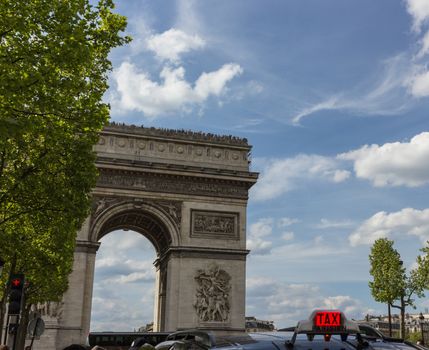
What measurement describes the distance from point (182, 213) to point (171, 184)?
2.25 m

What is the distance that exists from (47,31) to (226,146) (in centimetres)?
2899

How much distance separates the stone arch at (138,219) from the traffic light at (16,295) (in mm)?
23898

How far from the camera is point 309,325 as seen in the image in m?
4.68

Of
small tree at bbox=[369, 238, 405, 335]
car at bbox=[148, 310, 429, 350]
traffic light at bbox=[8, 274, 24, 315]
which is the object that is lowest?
car at bbox=[148, 310, 429, 350]

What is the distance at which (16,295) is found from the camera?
46.1 ft

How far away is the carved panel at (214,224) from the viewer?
132 feet

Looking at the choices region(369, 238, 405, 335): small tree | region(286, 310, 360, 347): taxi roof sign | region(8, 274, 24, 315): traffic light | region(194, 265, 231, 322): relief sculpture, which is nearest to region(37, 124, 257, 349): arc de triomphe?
region(194, 265, 231, 322): relief sculpture

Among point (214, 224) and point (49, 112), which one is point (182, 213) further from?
point (49, 112)

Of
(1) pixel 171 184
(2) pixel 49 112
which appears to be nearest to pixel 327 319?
(2) pixel 49 112

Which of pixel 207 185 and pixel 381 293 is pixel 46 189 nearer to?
pixel 207 185

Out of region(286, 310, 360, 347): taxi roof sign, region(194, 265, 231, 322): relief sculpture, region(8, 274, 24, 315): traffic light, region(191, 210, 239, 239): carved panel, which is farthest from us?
region(191, 210, 239, 239): carved panel

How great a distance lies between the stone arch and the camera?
38.6m

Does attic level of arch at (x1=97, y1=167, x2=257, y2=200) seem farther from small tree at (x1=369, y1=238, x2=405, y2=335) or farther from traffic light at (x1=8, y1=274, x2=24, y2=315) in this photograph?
traffic light at (x1=8, y1=274, x2=24, y2=315)

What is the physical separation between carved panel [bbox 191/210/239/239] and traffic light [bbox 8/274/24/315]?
25834 mm
